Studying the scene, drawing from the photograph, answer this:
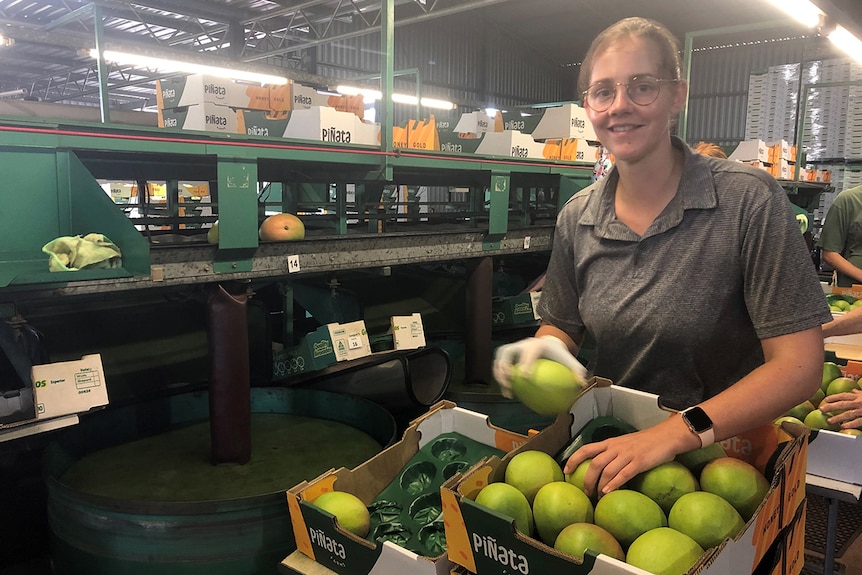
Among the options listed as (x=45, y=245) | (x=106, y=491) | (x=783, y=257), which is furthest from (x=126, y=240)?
(x=783, y=257)

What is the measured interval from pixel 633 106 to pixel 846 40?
4.88 m

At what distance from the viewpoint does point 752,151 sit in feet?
21.2

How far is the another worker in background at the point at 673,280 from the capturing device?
1.24m

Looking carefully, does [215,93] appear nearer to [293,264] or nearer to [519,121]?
[293,264]

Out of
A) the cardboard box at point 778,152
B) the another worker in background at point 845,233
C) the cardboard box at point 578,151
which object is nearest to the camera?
the cardboard box at point 578,151

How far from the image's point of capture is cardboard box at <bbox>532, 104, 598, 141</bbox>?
426 centimetres

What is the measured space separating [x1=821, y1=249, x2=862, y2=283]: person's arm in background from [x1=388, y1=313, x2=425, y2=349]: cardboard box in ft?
11.4

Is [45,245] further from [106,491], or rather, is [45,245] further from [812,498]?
[812,498]

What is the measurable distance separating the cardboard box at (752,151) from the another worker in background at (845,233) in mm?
1608

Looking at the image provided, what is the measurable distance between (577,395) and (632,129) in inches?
23.5

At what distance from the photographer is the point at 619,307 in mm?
1524

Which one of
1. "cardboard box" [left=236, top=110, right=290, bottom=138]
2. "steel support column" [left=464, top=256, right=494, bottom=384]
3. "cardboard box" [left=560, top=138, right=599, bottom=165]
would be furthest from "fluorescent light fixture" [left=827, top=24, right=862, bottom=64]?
"cardboard box" [left=236, top=110, right=290, bottom=138]

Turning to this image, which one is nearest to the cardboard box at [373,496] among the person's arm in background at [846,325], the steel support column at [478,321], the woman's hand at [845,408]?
the woman's hand at [845,408]

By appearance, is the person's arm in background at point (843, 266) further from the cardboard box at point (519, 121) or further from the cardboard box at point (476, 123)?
the cardboard box at point (476, 123)
